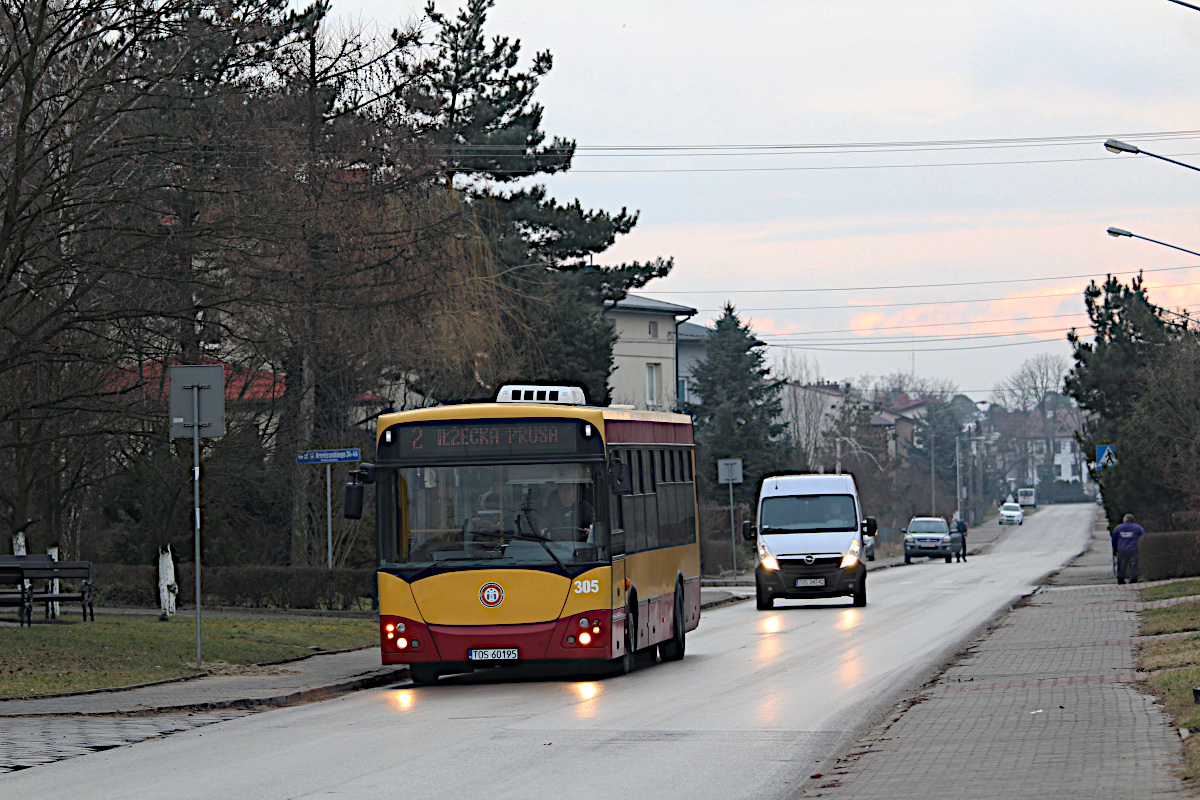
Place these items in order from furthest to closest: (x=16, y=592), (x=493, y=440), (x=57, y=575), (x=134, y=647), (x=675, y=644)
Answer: (x=16, y=592) < (x=57, y=575) < (x=675, y=644) < (x=134, y=647) < (x=493, y=440)

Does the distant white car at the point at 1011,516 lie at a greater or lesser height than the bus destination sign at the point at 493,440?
lesser

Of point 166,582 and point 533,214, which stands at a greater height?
point 533,214

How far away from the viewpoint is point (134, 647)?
1953cm

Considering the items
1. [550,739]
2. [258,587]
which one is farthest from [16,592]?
[550,739]

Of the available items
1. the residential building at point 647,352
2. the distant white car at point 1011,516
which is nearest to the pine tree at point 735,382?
the residential building at point 647,352

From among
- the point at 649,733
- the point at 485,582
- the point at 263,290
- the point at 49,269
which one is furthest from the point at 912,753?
the point at 263,290

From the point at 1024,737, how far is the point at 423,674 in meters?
7.82

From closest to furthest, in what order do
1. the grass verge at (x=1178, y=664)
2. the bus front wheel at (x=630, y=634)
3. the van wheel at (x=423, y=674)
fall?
the grass verge at (x=1178, y=664) → the van wheel at (x=423, y=674) → the bus front wheel at (x=630, y=634)

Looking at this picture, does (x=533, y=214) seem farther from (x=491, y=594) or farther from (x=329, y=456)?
(x=491, y=594)

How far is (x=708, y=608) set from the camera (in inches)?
1321

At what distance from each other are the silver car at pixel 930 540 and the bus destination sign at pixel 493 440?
5040 centimetres

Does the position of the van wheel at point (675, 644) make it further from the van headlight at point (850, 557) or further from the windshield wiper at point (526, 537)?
the van headlight at point (850, 557)

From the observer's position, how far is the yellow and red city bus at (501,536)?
16.4m

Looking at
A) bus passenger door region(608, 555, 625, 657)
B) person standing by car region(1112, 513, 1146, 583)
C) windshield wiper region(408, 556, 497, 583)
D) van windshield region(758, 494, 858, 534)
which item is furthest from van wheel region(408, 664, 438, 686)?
person standing by car region(1112, 513, 1146, 583)
